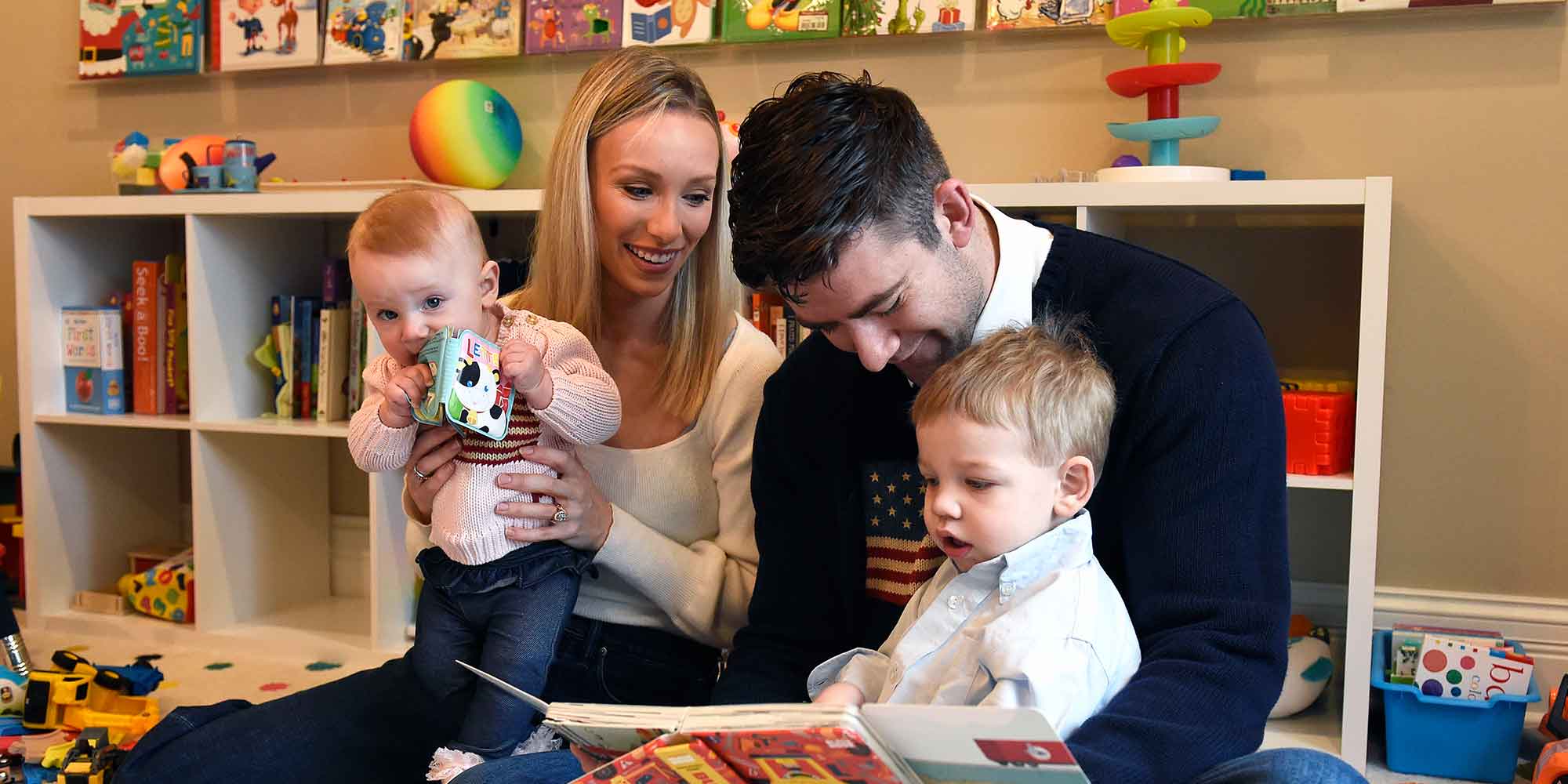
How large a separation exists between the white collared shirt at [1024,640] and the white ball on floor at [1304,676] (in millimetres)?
1166

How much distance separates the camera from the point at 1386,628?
2.26m

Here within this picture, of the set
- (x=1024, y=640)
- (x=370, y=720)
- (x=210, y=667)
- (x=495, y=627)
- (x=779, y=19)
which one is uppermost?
(x=779, y=19)

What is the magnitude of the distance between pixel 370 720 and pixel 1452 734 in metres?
1.59

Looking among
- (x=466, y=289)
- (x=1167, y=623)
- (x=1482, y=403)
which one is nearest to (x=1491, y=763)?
(x=1482, y=403)

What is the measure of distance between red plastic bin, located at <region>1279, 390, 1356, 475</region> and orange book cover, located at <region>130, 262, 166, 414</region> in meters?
2.20

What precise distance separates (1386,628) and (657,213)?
153cm

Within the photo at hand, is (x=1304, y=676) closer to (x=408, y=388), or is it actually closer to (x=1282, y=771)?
(x=1282, y=771)

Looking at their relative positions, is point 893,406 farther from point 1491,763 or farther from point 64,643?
point 64,643

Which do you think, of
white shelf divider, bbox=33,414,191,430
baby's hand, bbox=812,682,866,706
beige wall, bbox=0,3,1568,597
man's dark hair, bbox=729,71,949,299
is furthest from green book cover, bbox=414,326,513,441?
white shelf divider, bbox=33,414,191,430

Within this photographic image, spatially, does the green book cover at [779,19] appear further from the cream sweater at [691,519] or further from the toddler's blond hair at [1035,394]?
the toddler's blond hair at [1035,394]

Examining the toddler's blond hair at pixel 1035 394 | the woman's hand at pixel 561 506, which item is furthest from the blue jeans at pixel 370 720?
the toddler's blond hair at pixel 1035 394

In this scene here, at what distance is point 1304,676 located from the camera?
2.14m

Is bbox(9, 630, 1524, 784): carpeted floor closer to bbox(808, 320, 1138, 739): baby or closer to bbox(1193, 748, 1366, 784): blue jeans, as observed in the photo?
bbox(808, 320, 1138, 739): baby

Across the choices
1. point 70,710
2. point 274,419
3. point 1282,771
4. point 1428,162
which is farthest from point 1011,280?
point 274,419
